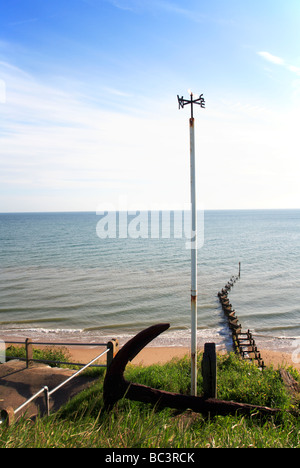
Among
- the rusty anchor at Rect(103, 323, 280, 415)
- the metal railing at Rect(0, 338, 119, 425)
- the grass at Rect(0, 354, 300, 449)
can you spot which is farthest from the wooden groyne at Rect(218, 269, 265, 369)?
the rusty anchor at Rect(103, 323, 280, 415)

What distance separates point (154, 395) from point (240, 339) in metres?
13.9

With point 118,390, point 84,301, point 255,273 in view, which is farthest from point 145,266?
point 118,390

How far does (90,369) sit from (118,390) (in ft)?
14.4

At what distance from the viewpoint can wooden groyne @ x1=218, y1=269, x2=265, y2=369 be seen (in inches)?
594

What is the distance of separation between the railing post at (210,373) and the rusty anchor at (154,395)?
44 cm

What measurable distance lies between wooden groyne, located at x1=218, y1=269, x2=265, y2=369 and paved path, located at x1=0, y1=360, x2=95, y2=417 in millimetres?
7792

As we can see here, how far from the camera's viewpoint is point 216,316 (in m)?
23.3

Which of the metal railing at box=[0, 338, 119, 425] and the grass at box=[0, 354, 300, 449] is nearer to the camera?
the grass at box=[0, 354, 300, 449]

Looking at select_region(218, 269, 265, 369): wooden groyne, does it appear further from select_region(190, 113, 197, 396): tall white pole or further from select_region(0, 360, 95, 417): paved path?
select_region(190, 113, 197, 396): tall white pole

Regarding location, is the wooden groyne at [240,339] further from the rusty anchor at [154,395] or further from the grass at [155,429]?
the rusty anchor at [154,395]

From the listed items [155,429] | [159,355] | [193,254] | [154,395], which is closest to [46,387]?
[154,395]

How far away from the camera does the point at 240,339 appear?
1738cm

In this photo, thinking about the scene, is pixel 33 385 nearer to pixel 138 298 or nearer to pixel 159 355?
pixel 159 355

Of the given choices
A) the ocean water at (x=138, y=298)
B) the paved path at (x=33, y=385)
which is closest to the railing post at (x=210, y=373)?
the paved path at (x=33, y=385)
